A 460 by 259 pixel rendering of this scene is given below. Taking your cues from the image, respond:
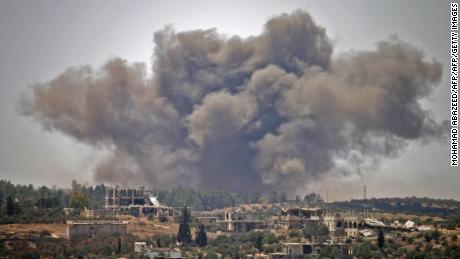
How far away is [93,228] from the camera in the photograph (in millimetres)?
93500

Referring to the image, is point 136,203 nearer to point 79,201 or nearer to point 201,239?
point 79,201

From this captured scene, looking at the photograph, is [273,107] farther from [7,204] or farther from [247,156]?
[7,204]

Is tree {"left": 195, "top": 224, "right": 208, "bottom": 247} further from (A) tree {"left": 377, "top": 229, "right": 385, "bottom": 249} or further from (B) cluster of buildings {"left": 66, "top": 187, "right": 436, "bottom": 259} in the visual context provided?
(A) tree {"left": 377, "top": 229, "right": 385, "bottom": 249}

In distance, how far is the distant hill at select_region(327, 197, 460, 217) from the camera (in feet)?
389

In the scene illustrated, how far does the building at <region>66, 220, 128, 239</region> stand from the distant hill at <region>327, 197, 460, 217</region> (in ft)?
91.9

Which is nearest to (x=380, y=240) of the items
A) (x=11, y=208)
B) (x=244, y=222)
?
(x=244, y=222)

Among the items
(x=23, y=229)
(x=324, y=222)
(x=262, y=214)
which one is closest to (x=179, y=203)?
(x=262, y=214)

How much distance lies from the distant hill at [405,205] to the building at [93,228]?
91.9ft

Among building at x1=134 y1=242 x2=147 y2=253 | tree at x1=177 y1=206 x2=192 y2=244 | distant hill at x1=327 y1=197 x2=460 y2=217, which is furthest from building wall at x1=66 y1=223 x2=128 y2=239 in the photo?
distant hill at x1=327 y1=197 x2=460 y2=217

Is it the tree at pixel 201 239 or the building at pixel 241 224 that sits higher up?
the building at pixel 241 224

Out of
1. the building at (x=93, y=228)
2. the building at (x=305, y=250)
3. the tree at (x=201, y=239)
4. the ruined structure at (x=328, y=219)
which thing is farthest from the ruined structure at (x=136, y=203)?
the building at (x=305, y=250)

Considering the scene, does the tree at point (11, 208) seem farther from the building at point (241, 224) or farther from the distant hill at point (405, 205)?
the distant hill at point (405, 205)

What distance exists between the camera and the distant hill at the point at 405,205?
11850cm

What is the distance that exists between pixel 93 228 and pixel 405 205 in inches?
1440
